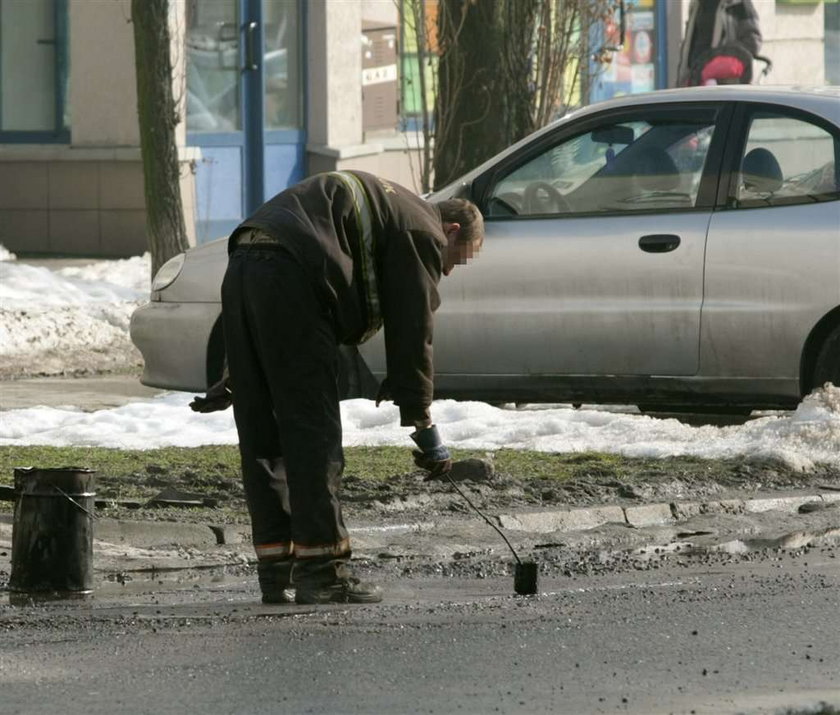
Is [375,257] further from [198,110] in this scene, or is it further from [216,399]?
[198,110]

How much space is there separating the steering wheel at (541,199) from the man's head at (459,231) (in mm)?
3580

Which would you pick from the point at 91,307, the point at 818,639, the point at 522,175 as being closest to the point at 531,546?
the point at 818,639

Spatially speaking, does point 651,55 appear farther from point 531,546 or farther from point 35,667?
point 35,667

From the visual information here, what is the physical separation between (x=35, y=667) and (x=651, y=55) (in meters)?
23.9

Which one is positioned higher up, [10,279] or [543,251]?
[543,251]

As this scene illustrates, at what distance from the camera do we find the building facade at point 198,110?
19750 millimetres

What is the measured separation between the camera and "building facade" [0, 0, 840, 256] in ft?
64.8

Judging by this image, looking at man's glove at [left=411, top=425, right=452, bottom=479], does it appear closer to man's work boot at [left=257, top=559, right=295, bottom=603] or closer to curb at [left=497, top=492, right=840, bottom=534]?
man's work boot at [left=257, top=559, right=295, bottom=603]

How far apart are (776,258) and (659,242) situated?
1.85ft

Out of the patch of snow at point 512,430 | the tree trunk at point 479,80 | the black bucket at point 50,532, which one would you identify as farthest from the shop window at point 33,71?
the black bucket at point 50,532

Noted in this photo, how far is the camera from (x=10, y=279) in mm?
16750

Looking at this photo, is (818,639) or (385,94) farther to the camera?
(385,94)

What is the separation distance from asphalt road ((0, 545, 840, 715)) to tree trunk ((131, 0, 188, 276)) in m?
8.90

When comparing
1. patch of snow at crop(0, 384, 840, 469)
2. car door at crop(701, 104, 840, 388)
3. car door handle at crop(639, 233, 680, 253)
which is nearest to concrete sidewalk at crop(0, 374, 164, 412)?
patch of snow at crop(0, 384, 840, 469)
